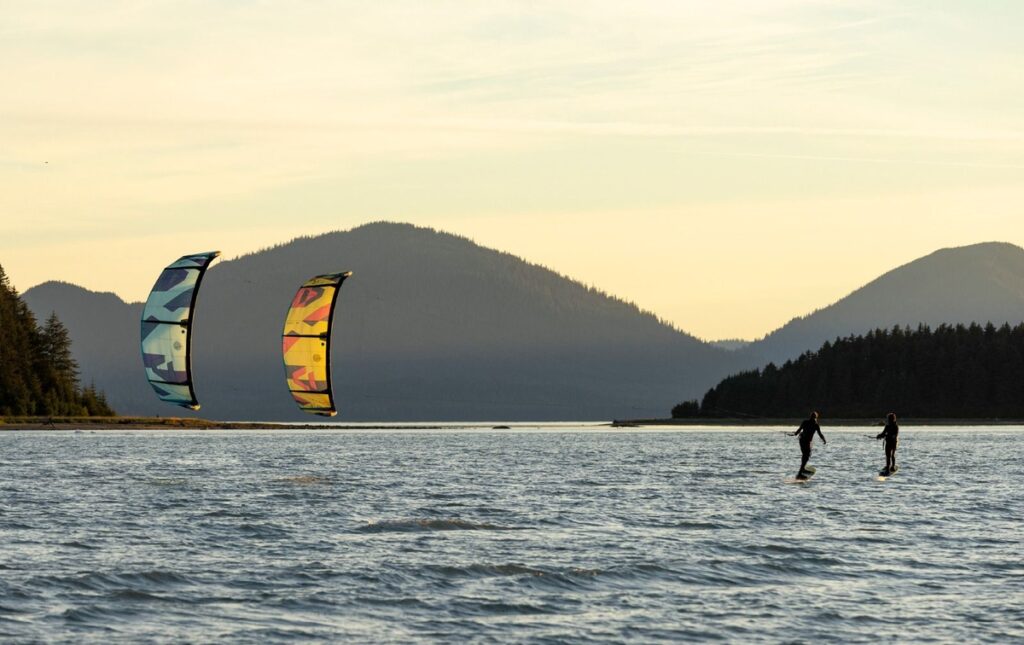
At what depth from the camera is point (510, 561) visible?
33.3 m

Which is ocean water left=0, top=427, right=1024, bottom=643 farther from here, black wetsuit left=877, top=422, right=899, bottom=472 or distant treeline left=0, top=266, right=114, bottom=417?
distant treeline left=0, top=266, right=114, bottom=417

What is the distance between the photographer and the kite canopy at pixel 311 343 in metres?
70.6

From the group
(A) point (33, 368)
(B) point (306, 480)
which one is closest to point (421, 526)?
(B) point (306, 480)

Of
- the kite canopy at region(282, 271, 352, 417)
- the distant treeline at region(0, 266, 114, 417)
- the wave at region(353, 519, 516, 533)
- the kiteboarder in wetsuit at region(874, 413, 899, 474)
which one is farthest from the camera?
the distant treeline at region(0, 266, 114, 417)

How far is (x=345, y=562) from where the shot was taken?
33094 millimetres

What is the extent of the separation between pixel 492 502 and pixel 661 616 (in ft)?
76.5

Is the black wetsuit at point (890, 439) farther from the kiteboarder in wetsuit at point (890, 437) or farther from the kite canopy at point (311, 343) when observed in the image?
the kite canopy at point (311, 343)

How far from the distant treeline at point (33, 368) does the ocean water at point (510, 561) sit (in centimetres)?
10675

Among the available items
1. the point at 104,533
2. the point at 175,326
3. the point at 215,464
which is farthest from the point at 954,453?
the point at 104,533

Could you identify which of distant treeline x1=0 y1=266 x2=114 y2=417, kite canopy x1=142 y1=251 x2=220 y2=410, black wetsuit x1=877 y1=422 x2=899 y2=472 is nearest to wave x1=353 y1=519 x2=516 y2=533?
black wetsuit x1=877 y1=422 x2=899 y2=472

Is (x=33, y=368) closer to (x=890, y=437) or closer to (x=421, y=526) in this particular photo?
(x=890, y=437)

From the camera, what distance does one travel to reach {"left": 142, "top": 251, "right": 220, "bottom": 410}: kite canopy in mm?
67188

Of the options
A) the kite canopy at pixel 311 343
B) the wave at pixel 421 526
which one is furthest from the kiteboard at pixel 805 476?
the wave at pixel 421 526

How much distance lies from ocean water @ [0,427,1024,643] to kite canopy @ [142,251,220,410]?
7364 mm
